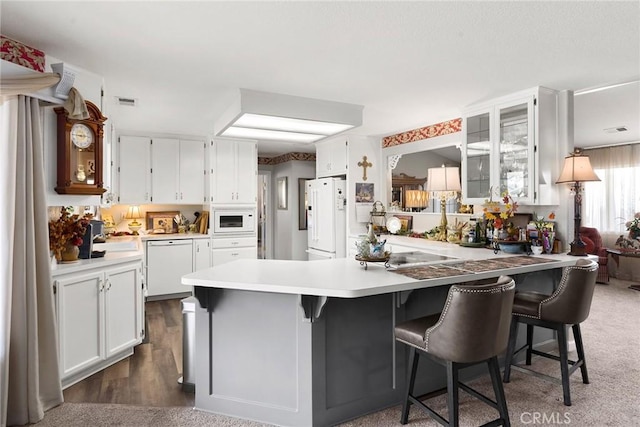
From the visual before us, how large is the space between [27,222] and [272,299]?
1507 mm

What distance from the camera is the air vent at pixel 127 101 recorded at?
373 centimetres

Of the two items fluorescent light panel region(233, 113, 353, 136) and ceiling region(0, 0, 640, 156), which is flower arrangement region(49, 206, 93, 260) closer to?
ceiling region(0, 0, 640, 156)

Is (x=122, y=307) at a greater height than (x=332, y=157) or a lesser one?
lesser

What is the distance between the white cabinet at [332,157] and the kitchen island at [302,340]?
133 inches

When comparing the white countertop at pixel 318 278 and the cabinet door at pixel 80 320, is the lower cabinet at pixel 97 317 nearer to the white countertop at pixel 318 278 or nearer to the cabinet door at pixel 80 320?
the cabinet door at pixel 80 320

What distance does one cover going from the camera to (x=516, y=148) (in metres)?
3.66

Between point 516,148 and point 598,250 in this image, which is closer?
point 516,148

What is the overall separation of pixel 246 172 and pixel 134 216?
5.72ft

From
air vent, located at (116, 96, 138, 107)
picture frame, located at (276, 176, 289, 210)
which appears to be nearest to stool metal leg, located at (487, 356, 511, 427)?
air vent, located at (116, 96, 138, 107)

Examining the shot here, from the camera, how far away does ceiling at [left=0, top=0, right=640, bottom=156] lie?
2.11 m

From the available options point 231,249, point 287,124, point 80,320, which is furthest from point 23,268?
point 231,249

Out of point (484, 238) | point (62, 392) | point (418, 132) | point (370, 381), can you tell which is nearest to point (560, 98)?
point (484, 238)

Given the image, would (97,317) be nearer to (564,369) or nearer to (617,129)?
(564,369)

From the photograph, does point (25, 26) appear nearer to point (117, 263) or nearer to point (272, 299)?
point (117, 263)
